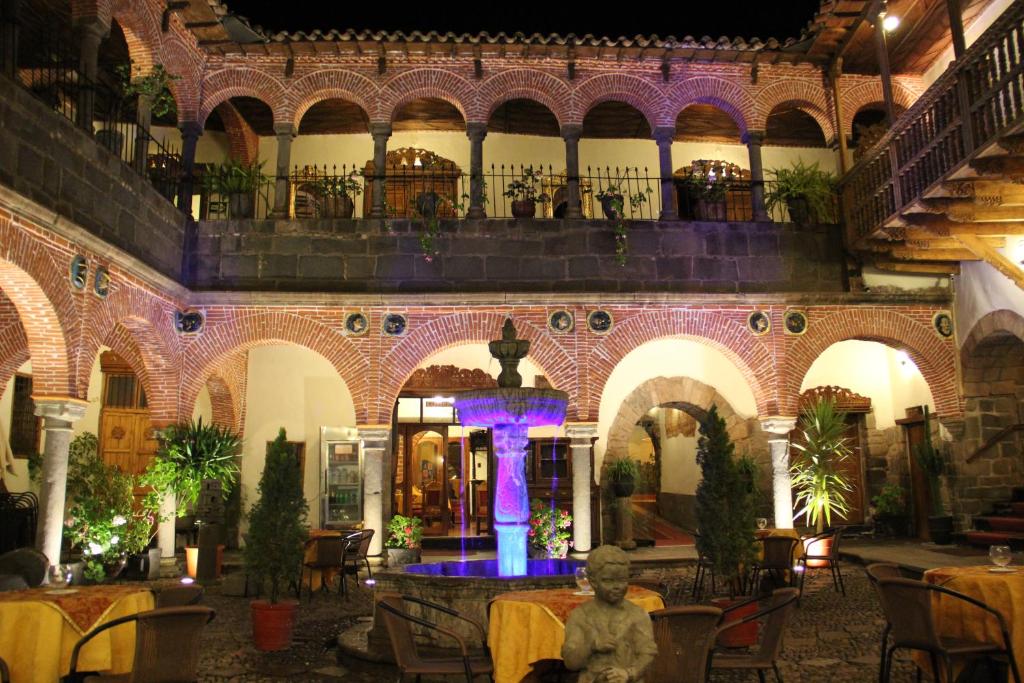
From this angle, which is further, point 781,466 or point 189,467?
point 781,466

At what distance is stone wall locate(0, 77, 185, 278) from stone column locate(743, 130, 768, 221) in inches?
309

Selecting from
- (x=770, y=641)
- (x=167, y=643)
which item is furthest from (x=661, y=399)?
(x=167, y=643)

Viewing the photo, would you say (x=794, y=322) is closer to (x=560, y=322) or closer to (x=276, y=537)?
(x=560, y=322)

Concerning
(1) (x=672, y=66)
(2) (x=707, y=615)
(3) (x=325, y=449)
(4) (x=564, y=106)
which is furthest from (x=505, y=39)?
(2) (x=707, y=615)

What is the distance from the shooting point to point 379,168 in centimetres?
1187

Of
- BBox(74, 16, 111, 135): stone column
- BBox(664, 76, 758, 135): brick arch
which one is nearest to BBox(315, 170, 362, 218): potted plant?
BBox(74, 16, 111, 135): stone column

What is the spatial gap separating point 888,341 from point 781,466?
2399 mm

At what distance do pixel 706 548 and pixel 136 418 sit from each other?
974cm

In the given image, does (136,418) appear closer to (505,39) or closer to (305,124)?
(305,124)

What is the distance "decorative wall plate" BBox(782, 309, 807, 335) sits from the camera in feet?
38.0

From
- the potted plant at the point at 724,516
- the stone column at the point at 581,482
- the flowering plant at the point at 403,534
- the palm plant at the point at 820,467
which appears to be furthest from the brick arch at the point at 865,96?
the flowering plant at the point at 403,534

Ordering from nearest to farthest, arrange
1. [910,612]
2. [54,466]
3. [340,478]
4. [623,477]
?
[910,612], [54,466], [623,477], [340,478]

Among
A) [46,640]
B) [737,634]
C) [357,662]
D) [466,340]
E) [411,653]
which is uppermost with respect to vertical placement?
[466,340]

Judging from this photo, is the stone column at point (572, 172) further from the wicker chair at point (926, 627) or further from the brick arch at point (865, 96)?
the wicker chair at point (926, 627)
